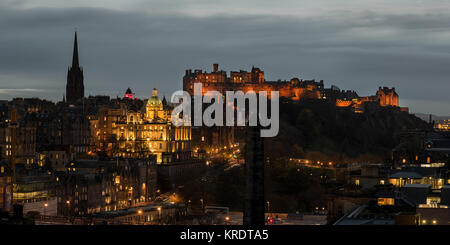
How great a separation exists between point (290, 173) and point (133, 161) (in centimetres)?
1866

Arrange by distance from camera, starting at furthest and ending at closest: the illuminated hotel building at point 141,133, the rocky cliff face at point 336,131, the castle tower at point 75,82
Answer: the castle tower at point 75,82 < the rocky cliff face at point 336,131 < the illuminated hotel building at point 141,133

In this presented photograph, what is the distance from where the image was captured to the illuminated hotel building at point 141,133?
126812mm

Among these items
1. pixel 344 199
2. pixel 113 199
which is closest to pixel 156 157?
pixel 113 199

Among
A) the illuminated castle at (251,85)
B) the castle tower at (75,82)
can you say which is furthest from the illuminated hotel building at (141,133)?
the illuminated castle at (251,85)

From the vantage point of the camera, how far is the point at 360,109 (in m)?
183

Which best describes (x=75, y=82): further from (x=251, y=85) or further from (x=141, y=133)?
(x=251, y=85)

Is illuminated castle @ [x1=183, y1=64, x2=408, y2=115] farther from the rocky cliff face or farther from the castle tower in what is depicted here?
the castle tower

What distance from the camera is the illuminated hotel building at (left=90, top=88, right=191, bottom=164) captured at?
416ft

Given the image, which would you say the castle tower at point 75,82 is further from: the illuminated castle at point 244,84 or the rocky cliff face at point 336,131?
the illuminated castle at point 244,84

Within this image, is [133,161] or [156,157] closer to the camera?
[133,161]

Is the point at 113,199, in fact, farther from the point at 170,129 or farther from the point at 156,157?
the point at 170,129

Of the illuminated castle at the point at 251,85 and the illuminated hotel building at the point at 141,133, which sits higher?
the illuminated castle at the point at 251,85

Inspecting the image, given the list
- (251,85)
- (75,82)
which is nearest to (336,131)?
(251,85)
